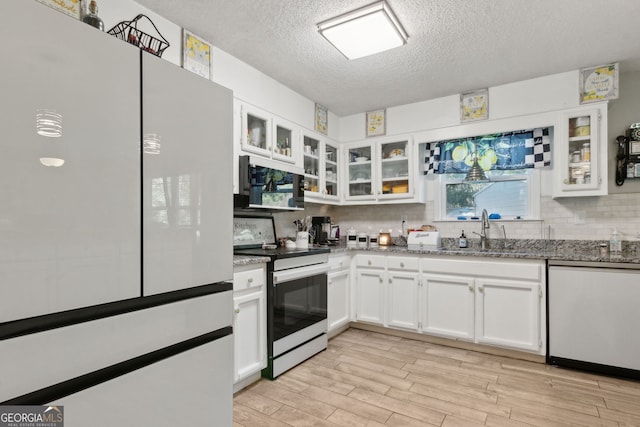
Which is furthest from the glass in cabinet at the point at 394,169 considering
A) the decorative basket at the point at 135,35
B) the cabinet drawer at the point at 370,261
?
the decorative basket at the point at 135,35

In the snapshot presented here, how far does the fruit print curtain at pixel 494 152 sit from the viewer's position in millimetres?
3193

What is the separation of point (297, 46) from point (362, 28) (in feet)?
1.83

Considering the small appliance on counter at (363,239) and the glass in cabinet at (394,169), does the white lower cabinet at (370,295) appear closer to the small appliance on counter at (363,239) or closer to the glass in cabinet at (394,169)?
the small appliance on counter at (363,239)

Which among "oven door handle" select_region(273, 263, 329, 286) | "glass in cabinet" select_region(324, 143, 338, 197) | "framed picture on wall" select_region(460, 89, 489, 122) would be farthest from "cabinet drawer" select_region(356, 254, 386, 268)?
"framed picture on wall" select_region(460, 89, 489, 122)

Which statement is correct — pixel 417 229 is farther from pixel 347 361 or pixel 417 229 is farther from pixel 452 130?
pixel 347 361

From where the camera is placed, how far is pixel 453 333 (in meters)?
3.03

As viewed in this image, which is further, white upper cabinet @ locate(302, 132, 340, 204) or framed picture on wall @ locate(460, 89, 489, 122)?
white upper cabinet @ locate(302, 132, 340, 204)

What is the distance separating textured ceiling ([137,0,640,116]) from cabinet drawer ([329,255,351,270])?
1661 millimetres

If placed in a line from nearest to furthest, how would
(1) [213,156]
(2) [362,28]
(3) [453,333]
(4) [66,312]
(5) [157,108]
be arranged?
(4) [66,312]
(5) [157,108]
(1) [213,156]
(2) [362,28]
(3) [453,333]

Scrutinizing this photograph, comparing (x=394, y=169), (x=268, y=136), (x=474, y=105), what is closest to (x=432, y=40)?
(x=474, y=105)

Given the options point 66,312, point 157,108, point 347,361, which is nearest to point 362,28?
point 157,108

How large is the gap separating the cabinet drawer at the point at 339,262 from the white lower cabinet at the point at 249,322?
3.16 feet

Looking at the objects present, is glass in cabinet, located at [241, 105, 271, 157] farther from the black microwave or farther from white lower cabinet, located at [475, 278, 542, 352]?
white lower cabinet, located at [475, 278, 542, 352]

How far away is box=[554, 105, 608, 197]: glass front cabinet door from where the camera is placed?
2822mm
